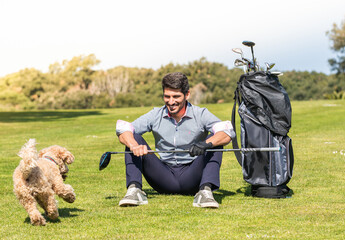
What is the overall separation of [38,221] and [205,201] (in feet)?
5.76

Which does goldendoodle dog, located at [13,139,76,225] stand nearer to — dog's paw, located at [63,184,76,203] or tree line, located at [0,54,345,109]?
dog's paw, located at [63,184,76,203]

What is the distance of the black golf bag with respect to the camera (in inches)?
238

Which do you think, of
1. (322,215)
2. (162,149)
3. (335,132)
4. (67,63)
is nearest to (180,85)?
(162,149)

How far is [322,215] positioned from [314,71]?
6423 centimetres

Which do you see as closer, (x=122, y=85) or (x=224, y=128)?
(x=224, y=128)

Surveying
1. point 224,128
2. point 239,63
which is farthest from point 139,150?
point 239,63

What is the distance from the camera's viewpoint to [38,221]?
15.6ft

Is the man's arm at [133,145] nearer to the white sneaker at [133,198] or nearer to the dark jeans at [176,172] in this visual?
the dark jeans at [176,172]

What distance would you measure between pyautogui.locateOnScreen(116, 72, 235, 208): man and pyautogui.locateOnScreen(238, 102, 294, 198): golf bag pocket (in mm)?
431

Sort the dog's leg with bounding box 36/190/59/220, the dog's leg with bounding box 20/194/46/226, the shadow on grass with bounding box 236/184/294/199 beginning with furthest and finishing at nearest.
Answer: the shadow on grass with bounding box 236/184/294/199, the dog's leg with bounding box 36/190/59/220, the dog's leg with bounding box 20/194/46/226

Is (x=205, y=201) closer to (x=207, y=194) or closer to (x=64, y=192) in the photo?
(x=207, y=194)

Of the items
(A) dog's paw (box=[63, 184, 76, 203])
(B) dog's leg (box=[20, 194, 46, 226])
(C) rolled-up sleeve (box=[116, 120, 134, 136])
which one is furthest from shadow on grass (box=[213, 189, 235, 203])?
(B) dog's leg (box=[20, 194, 46, 226])

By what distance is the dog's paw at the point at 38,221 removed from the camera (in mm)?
4723

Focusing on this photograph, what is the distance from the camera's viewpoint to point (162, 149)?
6066 millimetres
